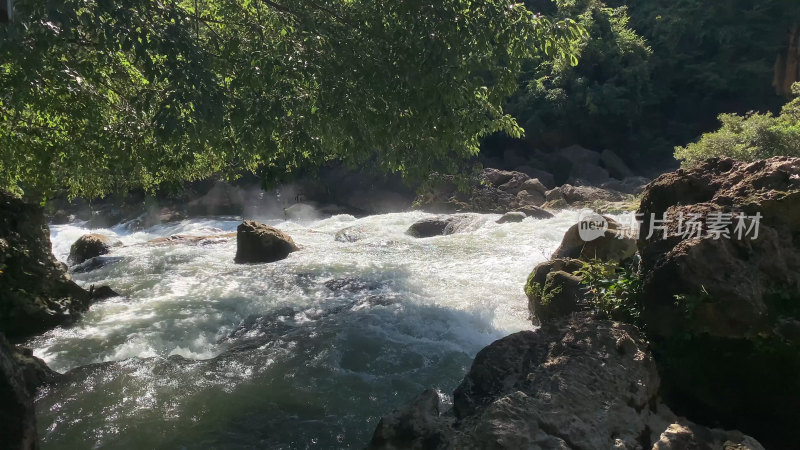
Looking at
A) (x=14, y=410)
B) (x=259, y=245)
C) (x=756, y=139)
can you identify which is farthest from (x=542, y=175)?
(x=14, y=410)

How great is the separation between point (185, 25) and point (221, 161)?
10.8 feet

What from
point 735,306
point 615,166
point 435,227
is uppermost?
point 735,306

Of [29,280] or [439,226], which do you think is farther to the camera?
[439,226]

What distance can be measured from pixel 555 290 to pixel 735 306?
132 inches

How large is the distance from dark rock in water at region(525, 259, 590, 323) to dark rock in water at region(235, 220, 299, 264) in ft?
21.5

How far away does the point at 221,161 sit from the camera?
315 inches

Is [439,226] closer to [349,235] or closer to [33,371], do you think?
[349,235]

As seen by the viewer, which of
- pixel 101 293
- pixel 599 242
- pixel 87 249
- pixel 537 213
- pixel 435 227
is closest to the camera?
pixel 599 242

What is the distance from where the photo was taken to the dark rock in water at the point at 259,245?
12641 mm

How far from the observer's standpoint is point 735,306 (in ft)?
12.2

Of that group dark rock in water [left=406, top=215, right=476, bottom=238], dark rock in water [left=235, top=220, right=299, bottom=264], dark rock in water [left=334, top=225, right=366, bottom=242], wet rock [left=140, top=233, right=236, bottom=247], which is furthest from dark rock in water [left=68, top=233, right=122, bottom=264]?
dark rock in water [left=406, top=215, right=476, bottom=238]

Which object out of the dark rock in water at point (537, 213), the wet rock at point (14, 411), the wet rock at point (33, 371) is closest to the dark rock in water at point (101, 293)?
the wet rock at point (33, 371)

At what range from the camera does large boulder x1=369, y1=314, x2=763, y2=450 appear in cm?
316

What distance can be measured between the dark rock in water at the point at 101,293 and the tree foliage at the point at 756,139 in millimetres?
10646
